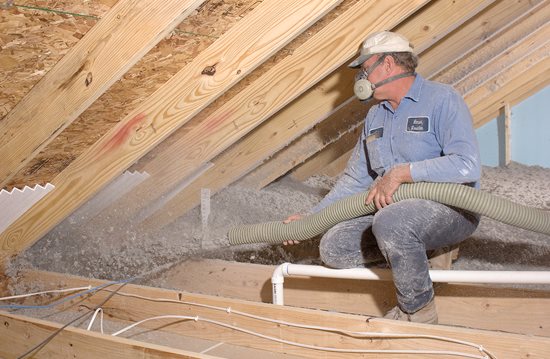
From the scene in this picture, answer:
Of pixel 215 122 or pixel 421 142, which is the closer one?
pixel 421 142

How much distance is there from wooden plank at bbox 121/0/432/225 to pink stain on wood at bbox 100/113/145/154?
316 mm

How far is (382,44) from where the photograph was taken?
7.07 ft

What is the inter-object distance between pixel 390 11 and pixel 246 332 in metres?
1.31

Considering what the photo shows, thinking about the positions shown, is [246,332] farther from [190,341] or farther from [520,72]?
[520,72]

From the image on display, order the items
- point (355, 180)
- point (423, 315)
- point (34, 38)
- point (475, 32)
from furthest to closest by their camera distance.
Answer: point (475, 32) → point (355, 180) → point (423, 315) → point (34, 38)

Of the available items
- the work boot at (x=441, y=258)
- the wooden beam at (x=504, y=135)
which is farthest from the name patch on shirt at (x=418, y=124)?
the wooden beam at (x=504, y=135)

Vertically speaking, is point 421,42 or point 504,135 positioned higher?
point 421,42

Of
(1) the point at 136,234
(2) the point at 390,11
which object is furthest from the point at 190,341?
(2) the point at 390,11

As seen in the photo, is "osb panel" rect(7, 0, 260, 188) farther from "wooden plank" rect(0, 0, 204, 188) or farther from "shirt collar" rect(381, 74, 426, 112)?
"shirt collar" rect(381, 74, 426, 112)

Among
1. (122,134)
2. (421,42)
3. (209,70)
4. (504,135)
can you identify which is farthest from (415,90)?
(504,135)

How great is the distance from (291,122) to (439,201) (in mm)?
1113

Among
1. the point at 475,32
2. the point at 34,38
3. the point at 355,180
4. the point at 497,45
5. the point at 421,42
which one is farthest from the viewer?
the point at 497,45

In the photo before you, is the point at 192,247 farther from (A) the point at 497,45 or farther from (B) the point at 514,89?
(B) the point at 514,89

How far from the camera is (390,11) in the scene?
221 centimetres
